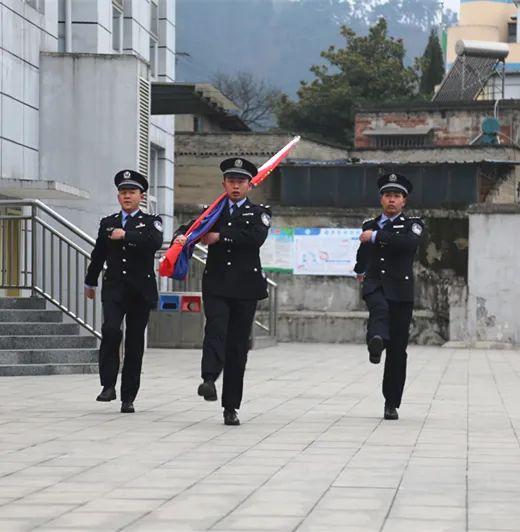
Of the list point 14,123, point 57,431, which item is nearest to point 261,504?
point 57,431

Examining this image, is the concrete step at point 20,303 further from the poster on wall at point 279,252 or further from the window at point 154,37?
the poster on wall at point 279,252

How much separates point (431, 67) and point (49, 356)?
2698 inches

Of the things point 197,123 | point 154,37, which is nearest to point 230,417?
point 154,37

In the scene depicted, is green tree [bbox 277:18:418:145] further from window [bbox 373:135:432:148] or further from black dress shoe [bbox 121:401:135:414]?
black dress shoe [bbox 121:401:135:414]

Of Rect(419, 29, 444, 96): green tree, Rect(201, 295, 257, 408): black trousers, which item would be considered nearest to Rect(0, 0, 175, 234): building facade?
Rect(201, 295, 257, 408): black trousers

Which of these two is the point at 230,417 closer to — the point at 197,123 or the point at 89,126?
the point at 89,126

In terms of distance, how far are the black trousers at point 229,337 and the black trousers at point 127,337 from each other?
39.9 inches

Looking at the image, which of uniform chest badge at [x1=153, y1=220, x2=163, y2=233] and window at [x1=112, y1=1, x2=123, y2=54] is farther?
window at [x1=112, y1=1, x2=123, y2=54]

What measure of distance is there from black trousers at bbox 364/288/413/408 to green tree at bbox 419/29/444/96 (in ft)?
212

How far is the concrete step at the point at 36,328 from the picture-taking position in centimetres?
1609

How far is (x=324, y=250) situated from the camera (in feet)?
102

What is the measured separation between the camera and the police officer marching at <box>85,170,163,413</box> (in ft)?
36.8

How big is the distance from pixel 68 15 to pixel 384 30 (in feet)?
155

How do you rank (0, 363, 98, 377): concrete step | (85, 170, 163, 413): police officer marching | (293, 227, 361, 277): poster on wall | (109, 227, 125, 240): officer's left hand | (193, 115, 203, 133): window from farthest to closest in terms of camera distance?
(193, 115, 203, 133): window < (293, 227, 361, 277): poster on wall < (0, 363, 98, 377): concrete step < (85, 170, 163, 413): police officer marching < (109, 227, 125, 240): officer's left hand
